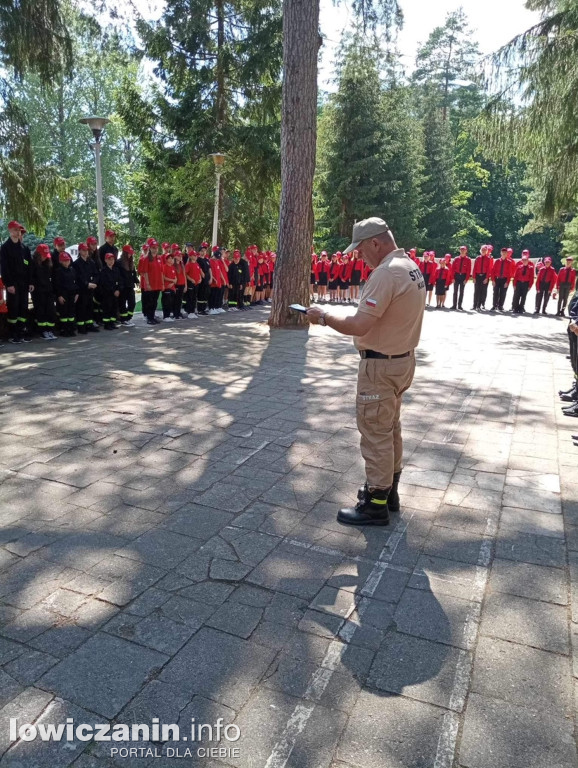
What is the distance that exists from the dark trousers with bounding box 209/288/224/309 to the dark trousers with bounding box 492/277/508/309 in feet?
31.0

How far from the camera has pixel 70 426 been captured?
19.8 ft

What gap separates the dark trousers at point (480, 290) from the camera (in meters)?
19.8

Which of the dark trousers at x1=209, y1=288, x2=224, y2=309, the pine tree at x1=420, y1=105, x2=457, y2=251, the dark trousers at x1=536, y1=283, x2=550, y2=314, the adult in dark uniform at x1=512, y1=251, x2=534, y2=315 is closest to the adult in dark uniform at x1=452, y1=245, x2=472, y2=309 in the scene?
the adult in dark uniform at x1=512, y1=251, x2=534, y2=315

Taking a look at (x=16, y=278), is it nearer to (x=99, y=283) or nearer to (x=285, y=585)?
(x=99, y=283)

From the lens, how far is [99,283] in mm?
12375

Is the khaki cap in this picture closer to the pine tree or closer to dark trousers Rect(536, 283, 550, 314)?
→ dark trousers Rect(536, 283, 550, 314)

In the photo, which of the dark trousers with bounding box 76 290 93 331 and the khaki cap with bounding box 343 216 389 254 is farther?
the dark trousers with bounding box 76 290 93 331

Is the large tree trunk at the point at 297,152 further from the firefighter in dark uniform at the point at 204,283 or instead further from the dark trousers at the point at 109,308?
the dark trousers at the point at 109,308

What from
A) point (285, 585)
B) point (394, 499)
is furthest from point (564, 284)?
point (285, 585)

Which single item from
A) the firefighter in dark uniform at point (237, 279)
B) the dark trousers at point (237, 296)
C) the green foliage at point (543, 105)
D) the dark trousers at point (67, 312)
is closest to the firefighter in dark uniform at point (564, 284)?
the green foliage at point (543, 105)

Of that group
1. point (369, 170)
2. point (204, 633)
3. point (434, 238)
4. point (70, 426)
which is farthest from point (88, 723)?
point (434, 238)

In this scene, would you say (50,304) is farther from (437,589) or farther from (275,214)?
(275,214)

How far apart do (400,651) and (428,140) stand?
1951 inches

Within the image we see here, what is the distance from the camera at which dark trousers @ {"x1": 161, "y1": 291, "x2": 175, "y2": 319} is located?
14.8 metres
